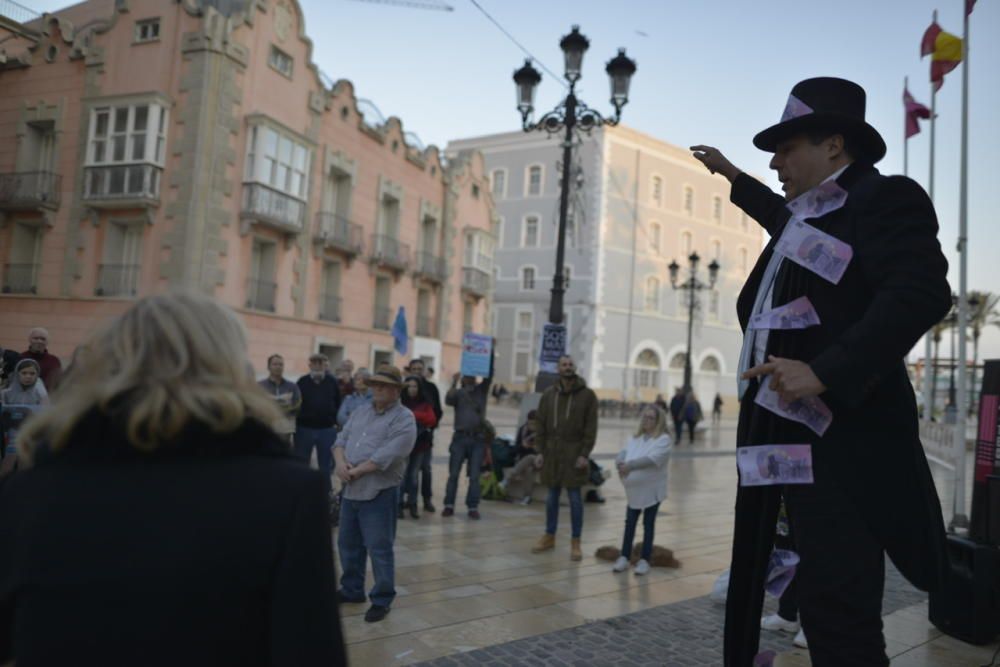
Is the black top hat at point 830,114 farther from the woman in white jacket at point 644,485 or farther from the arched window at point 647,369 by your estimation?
the arched window at point 647,369

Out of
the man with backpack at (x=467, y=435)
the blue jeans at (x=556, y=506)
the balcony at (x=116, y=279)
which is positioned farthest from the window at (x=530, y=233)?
the blue jeans at (x=556, y=506)

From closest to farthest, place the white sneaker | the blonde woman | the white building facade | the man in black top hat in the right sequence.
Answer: the blonde woman < the man in black top hat < the white sneaker < the white building facade

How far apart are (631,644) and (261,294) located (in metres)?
20.2

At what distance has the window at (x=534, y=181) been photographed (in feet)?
155

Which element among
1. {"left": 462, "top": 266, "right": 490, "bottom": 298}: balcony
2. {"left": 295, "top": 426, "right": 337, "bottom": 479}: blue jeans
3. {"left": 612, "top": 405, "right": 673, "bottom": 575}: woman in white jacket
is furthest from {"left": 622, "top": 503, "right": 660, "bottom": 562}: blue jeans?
{"left": 462, "top": 266, "right": 490, "bottom": 298}: balcony

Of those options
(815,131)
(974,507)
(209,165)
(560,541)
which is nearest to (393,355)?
(209,165)

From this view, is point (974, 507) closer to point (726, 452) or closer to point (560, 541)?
point (560, 541)

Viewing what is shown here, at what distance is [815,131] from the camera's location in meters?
2.39

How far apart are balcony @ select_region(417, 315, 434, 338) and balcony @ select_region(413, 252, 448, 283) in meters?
1.67

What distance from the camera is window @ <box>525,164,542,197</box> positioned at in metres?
47.3

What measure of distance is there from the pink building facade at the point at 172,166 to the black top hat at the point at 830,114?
61.2ft

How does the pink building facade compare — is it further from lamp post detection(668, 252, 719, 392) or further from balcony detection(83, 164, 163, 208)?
lamp post detection(668, 252, 719, 392)

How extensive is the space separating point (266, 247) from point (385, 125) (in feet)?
24.5

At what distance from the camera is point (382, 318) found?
28906 millimetres
